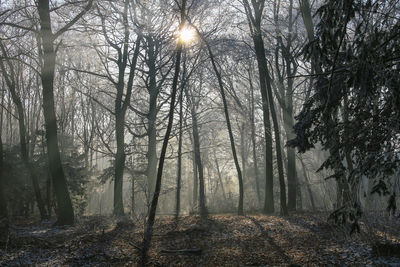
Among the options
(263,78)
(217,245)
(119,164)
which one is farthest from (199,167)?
(217,245)

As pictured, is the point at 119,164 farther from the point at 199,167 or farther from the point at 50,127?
the point at 50,127

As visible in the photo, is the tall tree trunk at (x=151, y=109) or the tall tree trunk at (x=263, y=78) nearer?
the tall tree trunk at (x=263, y=78)

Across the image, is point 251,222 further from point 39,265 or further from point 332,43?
point 332,43

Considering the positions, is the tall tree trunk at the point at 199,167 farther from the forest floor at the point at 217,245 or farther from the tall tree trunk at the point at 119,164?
the tall tree trunk at the point at 119,164

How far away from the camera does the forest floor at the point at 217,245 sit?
21.1ft

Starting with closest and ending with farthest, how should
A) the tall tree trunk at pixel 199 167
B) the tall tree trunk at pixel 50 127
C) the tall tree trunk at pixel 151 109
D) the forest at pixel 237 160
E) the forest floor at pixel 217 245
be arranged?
1. the forest at pixel 237 160
2. the forest floor at pixel 217 245
3. the tall tree trunk at pixel 50 127
4. the tall tree trunk at pixel 199 167
5. the tall tree trunk at pixel 151 109

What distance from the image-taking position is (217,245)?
826 cm

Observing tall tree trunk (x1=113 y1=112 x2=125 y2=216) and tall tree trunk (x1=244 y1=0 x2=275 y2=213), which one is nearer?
tall tree trunk (x1=244 y1=0 x2=275 y2=213)

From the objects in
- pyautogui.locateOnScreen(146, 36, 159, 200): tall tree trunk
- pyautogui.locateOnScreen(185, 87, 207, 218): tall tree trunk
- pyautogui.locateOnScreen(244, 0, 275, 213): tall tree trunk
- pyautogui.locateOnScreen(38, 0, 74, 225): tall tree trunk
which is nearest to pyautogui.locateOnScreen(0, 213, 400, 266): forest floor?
pyautogui.locateOnScreen(38, 0, 74, 225): tall tree trunk

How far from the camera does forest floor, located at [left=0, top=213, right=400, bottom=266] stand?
6438 mm

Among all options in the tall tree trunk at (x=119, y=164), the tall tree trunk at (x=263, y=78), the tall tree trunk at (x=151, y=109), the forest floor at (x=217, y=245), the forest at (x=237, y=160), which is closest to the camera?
the forest at (x=237, y=160)

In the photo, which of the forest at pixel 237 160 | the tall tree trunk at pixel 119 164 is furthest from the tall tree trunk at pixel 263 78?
the tall tree trunk at pixel 119 164

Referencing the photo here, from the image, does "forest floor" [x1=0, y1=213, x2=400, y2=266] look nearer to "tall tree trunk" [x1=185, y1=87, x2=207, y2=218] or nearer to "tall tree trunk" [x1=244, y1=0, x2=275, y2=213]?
"tall tree trunk" [x1=185, y1=87, x2=207, y2=218]

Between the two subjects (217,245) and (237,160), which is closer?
(217,245)
